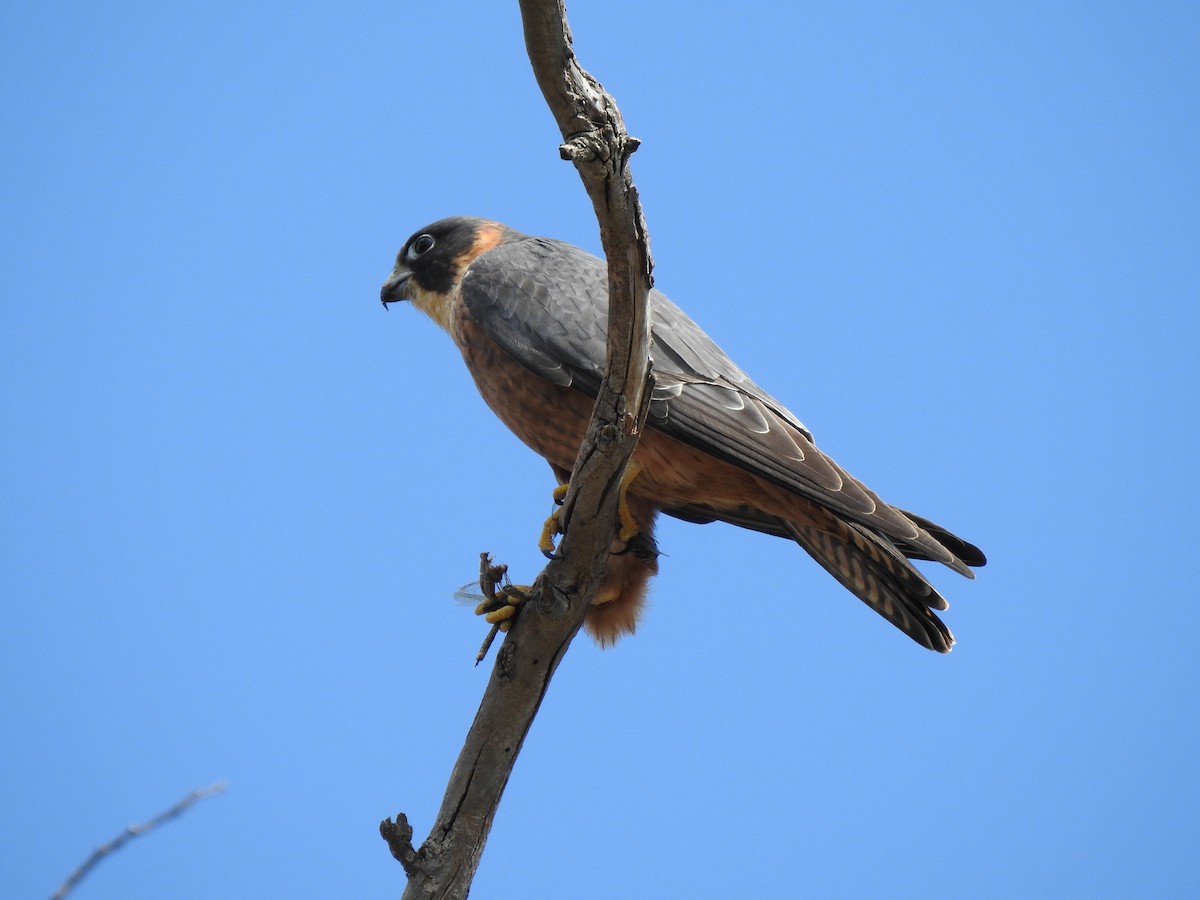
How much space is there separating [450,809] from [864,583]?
1.51 m

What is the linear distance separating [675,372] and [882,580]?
3.16 ft

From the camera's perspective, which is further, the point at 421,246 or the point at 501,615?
the point at 421,246

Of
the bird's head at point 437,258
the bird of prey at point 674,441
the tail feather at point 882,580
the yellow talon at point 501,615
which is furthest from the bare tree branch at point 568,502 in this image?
the bird's head at point 437,258

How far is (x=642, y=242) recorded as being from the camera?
2.37 meters

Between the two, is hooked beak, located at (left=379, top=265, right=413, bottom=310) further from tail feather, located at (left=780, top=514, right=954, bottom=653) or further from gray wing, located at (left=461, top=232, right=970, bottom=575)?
tail feather, located at (left=780, top=514, right=954, bottom=653)

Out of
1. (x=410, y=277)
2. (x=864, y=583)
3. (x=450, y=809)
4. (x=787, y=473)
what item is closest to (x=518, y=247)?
(x=410, y=277)

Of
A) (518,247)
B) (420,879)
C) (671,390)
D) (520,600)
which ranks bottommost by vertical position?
(420,879)

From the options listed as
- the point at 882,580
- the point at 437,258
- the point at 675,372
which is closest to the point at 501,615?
the point at 675,372

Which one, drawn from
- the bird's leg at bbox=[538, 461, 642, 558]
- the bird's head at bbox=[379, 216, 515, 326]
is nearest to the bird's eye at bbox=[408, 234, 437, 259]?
the bird's head at bbox=[379, 216, 515, 326]

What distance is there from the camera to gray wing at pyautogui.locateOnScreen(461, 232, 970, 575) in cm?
322

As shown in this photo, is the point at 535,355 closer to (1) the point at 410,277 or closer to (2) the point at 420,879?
(1) the point at 410,277

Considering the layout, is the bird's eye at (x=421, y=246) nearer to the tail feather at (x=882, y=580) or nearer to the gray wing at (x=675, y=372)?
the gray wing at (x=675, y=372)

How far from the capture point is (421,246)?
4.57 meters

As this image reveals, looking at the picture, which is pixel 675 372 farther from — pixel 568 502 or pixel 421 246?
pixel 421 246
